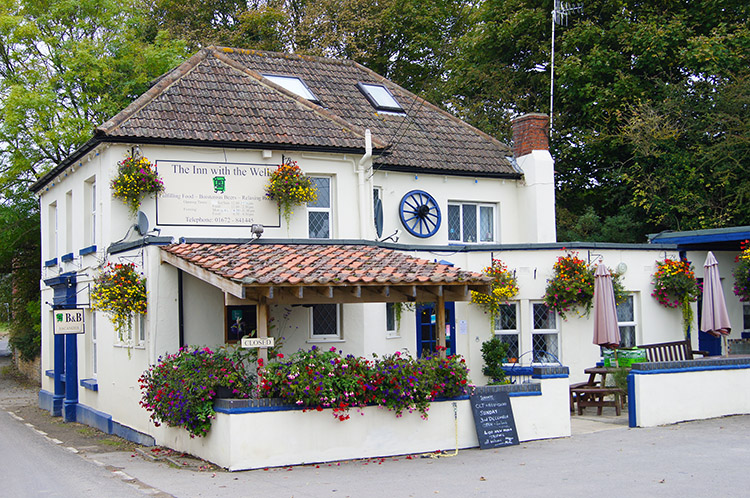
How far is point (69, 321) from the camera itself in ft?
50.0

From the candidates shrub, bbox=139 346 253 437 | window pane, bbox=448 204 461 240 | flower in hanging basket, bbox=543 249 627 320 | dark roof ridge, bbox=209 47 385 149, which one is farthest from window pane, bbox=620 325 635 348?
shrub, bbox=139 346 253 437

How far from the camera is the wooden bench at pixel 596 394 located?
15.0 meters

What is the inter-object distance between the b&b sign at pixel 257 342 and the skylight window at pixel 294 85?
947cm

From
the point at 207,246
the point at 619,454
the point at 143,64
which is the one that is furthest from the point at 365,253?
the point at 143,64

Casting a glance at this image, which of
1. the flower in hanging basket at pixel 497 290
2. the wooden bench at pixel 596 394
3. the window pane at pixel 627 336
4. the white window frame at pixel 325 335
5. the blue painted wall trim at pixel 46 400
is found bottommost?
the blue painted wall trim at pixel 46 400

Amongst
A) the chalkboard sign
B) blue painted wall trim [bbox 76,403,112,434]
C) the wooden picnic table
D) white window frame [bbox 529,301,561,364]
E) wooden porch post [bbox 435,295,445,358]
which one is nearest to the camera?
the chalkboard sign

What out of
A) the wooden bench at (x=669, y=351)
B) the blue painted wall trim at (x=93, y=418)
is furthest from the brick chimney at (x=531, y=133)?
the blue painted wall trim at (x=93, y=418)

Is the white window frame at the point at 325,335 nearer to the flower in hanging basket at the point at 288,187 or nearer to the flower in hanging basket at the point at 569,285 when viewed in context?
the flower in hanging basket at the point at 288,187

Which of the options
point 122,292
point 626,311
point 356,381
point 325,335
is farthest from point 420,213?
point 356,381

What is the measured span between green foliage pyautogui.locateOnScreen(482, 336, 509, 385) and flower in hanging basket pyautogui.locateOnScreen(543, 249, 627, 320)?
4.68 ft

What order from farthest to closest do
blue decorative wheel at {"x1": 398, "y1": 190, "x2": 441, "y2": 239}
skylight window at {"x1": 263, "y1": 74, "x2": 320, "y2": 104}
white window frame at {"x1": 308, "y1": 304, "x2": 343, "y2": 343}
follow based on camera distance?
skylight window at {"x1": 263, "y1": 74, "x2": 320, "y2": 104} → blue decorative wheel at {"x1": 398, "y1": 190, "x2": 441, "y2": 239} → white window frame at {"x1": 308, "y1": 304, "x2": 343, "y2": 343}

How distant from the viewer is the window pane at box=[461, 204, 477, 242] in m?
19.8

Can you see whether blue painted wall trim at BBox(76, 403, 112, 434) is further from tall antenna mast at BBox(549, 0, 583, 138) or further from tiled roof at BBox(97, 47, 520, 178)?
tall antenna mast at BBox(549, 0, 583, 138)

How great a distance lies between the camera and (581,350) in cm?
1730
